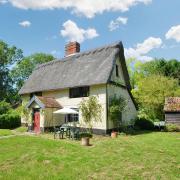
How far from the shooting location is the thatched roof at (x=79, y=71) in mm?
22312

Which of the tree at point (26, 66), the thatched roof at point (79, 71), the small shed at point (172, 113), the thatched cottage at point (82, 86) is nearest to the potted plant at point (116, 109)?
the thatched cottage at point (82, 86)

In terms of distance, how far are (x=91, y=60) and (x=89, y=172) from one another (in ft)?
54.3

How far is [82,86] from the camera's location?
898 inches

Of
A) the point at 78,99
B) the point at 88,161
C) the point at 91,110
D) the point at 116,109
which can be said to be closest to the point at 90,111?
the point at 91,110

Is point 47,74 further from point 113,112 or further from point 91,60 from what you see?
point 113,112

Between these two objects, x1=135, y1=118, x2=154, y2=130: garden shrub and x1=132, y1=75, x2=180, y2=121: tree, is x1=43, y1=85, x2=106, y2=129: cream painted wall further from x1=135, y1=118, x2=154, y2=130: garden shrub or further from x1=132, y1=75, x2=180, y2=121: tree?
x1=132, y1=75, x2=180, y2=121: tree

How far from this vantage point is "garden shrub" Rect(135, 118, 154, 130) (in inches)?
1093

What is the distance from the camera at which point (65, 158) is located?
12023 millimetres

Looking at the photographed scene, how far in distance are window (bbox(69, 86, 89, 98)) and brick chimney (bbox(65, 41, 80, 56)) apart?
25.6ft

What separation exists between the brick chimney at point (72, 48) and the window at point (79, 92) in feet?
25.6

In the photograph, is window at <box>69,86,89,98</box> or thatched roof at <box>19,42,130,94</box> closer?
thatched roof at <box>19,42,130,94</box>

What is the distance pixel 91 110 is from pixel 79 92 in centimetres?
266

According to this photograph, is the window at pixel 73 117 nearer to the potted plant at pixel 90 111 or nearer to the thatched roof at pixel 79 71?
the potted plant at pixel 90 111

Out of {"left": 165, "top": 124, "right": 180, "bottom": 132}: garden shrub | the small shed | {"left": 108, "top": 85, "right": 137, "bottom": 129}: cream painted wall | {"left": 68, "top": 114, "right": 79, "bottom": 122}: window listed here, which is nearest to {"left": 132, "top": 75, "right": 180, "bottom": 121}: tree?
{"left": 108, "top": 85, "right": 137, "bottom": 129}: cream painted wall
